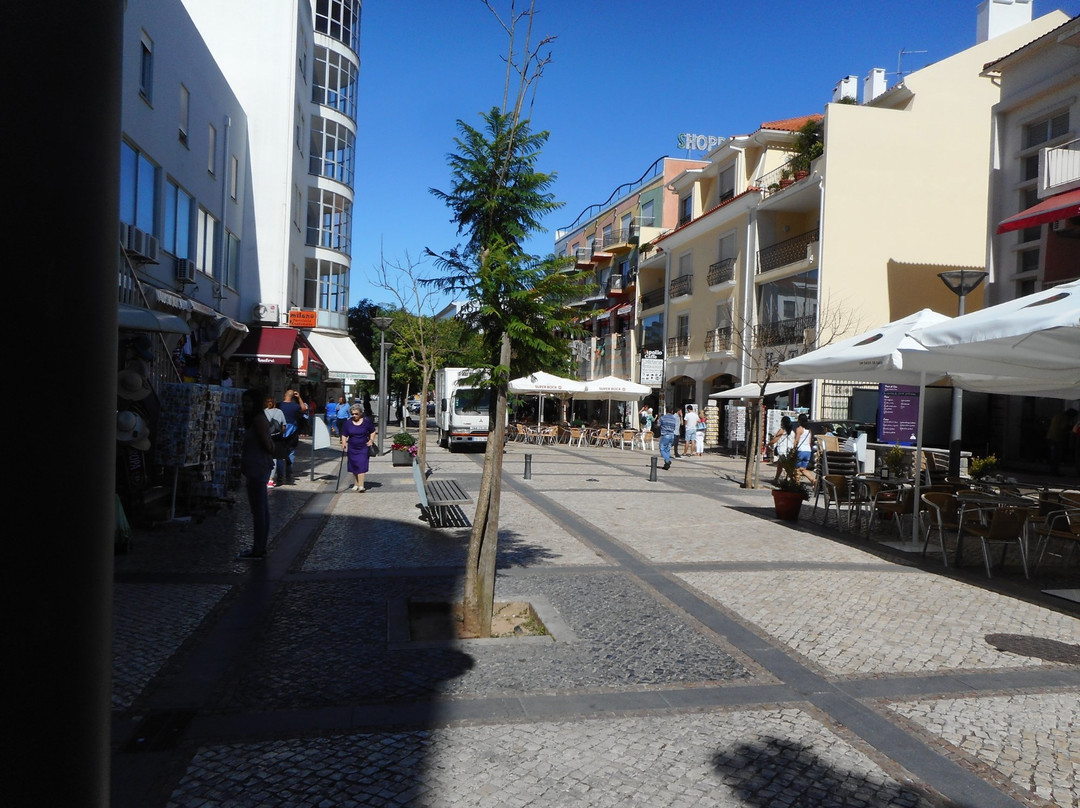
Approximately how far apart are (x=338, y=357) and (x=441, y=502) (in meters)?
19.2

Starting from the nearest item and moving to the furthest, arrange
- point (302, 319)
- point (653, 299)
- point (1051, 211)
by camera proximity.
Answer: point (1051, 211), point (302, 319), point (653, 299)

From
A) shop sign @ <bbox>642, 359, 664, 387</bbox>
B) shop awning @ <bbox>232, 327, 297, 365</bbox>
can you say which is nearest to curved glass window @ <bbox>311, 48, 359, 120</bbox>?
shop awning @ <bbox>232, 327, 297, 365</bbox>

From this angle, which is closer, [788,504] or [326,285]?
[788,504]

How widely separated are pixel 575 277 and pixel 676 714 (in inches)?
128

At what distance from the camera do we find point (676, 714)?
4648 mm

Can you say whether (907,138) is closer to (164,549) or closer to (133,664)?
(164,549)

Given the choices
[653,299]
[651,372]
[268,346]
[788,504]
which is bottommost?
[788,504]

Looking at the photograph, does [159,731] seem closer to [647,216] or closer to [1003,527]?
[1003,527]

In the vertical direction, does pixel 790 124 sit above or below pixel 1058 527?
above

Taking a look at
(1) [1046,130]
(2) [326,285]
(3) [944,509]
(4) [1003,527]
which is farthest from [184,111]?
(1) [1046,130]

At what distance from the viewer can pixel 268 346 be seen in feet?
73.8

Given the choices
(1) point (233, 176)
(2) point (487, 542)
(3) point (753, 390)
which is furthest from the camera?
(3) point (753, 390)

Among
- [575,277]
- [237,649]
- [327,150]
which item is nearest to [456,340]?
[575,277]

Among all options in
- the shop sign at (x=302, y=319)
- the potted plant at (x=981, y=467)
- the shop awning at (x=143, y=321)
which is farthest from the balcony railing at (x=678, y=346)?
the shop awning at (x=143, y=321)
